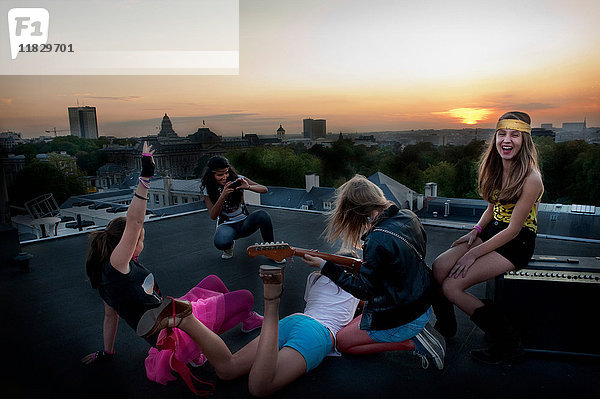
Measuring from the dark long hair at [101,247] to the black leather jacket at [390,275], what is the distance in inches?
38.1

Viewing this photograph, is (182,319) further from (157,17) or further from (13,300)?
(157,17)

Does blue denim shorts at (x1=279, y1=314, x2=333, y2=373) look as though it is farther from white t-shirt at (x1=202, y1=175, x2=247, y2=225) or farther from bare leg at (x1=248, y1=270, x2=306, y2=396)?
white t-shirt at (x1=202, y1=175, x2=247, y2=225)

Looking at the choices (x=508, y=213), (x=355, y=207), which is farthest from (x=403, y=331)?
(x=508, y=213)

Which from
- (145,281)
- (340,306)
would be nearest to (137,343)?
(145,281)

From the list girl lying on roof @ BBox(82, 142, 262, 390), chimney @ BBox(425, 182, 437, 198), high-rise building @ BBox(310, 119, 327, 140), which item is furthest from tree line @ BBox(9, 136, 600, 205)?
girl lying on roof @ BBox(82, 142, 262, 390)

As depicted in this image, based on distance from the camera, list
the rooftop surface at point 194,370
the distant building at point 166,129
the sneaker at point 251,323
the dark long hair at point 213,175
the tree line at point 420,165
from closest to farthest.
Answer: the rooftop surface at point 194,370, the sneaker at point 251,323, the dark long hair at point 213,175, the distant building at point 166,129, the tree line at point 420,165

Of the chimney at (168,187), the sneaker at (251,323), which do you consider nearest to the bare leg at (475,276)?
the sneaker at (251,323)

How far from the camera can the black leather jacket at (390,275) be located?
1.75 m

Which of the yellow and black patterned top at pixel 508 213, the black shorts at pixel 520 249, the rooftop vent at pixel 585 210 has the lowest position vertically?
the rooftop vent at pixel 585 210

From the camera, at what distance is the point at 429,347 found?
198 centimetres

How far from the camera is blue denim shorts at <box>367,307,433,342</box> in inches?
75.6

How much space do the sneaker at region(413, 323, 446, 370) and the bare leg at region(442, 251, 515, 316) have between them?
0.22m

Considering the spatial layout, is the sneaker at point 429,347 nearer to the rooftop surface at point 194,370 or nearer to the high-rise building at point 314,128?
the rooftop surface at point 194,370

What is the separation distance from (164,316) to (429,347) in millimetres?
1278
